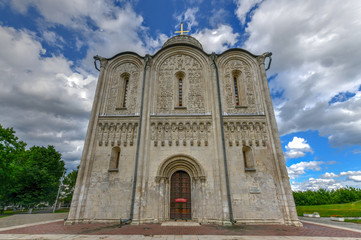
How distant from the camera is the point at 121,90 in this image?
16.0 meters

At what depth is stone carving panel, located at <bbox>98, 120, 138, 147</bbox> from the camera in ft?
44.1

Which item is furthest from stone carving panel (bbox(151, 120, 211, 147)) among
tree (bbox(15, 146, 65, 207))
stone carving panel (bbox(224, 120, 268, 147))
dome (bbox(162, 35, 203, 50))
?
tree (bbox(15, 146, 65, 207))

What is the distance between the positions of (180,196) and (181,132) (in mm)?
4931

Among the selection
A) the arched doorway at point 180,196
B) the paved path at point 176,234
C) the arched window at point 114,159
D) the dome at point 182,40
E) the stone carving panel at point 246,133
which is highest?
the dome at point 182,40

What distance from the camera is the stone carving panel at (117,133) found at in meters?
13.5

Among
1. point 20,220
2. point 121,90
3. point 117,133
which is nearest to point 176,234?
point 117,133

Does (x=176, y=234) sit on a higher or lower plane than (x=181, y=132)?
lower

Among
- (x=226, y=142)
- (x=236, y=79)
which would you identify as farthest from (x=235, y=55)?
(x=226, y=142)

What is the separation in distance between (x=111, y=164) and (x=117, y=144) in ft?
5.36

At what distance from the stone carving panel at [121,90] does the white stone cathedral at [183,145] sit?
0.11 metres

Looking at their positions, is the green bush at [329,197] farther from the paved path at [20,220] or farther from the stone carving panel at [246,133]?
the paved path at [20,220]

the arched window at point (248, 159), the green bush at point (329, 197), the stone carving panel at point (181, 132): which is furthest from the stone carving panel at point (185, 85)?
the green bush at point (329, 197)

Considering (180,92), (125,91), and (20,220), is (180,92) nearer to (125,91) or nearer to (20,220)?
(125,91)

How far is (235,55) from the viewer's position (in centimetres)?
1653
